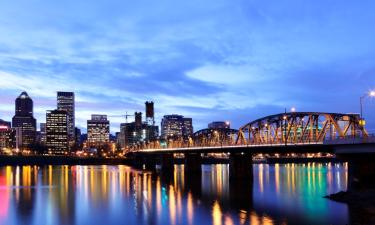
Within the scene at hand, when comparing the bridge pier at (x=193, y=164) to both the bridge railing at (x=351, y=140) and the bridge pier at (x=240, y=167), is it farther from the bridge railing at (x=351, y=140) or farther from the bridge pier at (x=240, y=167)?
the bridge railing at (x=351, y=140)

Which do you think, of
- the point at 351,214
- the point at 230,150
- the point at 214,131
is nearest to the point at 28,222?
the point at 351,214

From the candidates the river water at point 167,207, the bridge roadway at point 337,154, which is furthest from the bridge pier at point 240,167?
the river water at point 167,207

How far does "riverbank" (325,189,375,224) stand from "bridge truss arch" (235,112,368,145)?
7793mm

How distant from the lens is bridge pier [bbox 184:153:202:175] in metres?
161

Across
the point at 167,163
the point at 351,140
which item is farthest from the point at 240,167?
the point at 167,163

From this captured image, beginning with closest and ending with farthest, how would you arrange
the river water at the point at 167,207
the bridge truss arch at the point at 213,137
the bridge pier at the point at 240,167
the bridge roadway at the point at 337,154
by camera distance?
the river water at the point at 167,207, the bridge roadway at the point at 337,154, the bridge pier at the point at 240,167, the bridge truss arch at the point at 213,137

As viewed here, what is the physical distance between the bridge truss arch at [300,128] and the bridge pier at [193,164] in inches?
1603

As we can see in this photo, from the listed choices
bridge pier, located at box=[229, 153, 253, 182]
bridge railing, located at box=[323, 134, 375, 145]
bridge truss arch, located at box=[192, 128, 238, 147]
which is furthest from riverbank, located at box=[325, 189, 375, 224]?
bridge truss arch, located at box=[192, 128, 238, 147]

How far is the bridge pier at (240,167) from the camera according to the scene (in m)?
121

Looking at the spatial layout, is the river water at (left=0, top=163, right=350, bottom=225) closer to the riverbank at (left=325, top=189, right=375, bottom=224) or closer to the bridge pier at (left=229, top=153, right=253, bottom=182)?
the riverbank at (left=325, top=189, right=375, bottom=224)

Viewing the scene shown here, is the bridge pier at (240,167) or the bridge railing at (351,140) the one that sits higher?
the bridge railing at (351,140)

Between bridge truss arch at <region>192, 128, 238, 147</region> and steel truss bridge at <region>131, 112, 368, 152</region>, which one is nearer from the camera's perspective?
steel truss bridge at <region>131, 112, 368, 152</region>

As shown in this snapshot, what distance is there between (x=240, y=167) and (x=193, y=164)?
4311cm

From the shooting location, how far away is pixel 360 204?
60906mm
